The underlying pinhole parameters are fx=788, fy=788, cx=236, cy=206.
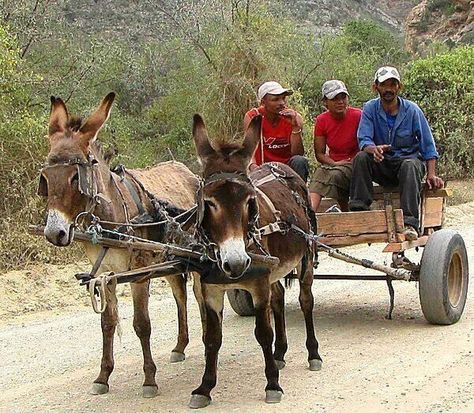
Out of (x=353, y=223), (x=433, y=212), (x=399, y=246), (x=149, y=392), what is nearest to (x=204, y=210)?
(x=149, y=392)

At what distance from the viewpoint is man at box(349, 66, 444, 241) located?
23.7 feet

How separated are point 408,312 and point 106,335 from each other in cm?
338

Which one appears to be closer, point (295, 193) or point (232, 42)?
point (295, 193)

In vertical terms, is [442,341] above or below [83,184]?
below

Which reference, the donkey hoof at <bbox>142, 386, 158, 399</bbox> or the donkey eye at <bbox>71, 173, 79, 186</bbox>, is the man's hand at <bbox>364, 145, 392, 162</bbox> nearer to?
the donkey hoof at <bbox>142, 386, 158, 399</bbox>

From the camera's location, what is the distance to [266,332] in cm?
529

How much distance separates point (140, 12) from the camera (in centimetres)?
3234

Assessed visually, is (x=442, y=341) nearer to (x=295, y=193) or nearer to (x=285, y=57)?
(x=295, y=193)

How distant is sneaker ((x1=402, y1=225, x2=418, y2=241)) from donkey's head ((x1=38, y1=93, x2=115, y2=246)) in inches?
118

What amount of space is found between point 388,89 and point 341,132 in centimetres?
65

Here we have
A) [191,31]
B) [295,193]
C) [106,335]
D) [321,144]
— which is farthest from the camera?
[191,31]

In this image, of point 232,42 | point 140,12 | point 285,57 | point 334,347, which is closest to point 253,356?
point 334,347

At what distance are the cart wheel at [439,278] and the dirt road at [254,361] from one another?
0.13 metres

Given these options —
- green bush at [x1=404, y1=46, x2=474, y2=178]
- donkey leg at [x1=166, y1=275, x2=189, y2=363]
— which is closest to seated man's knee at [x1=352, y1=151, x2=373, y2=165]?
donkey leg at [x1=166, y1=275, x2=189, y2=363]
